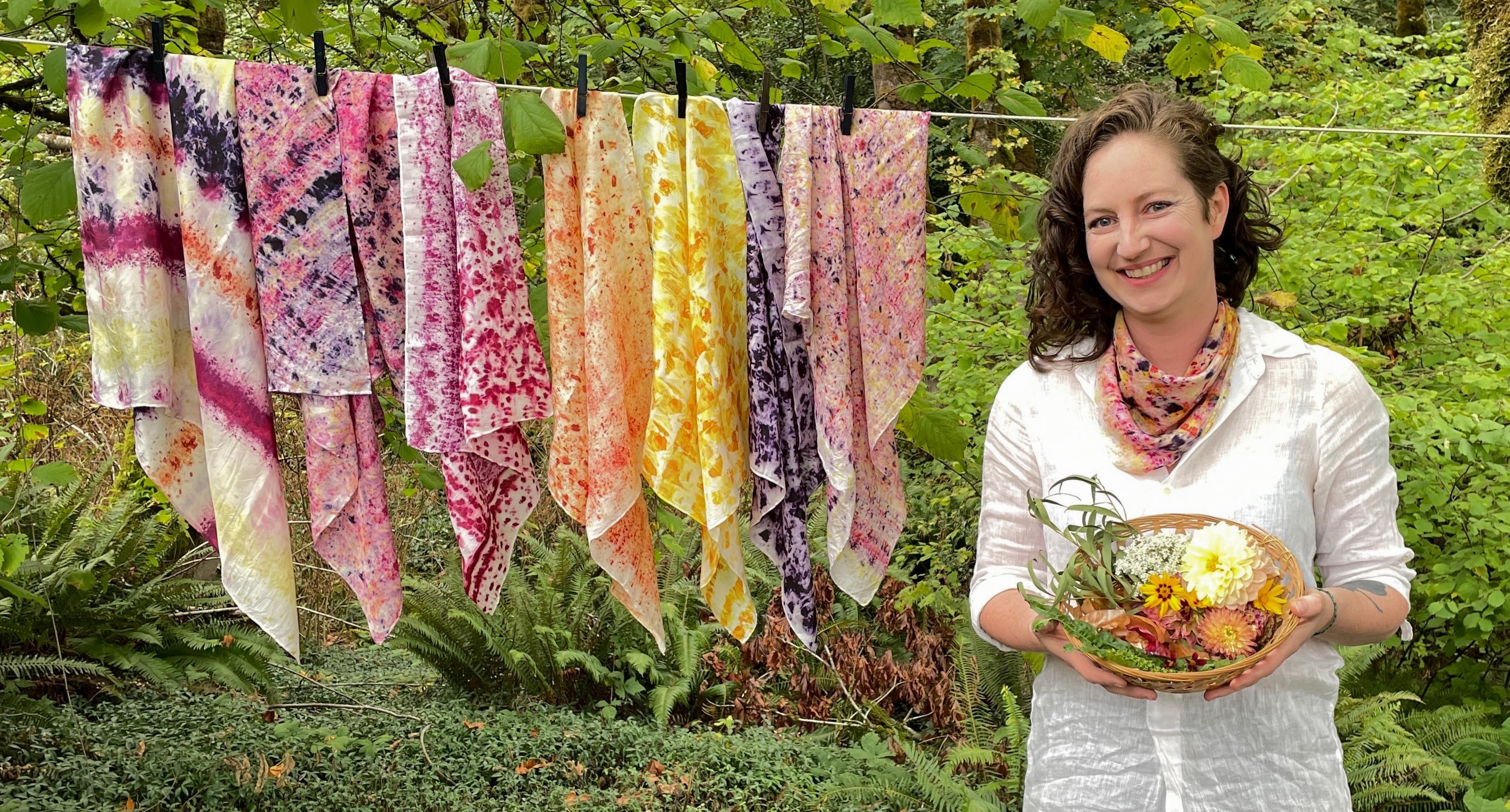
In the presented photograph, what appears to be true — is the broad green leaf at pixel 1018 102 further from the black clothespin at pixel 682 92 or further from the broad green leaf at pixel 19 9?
the broad green leaf at pixel 19 9

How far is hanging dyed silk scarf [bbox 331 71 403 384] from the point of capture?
1.87 m

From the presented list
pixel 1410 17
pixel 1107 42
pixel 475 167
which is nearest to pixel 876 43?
pixel 1107 42

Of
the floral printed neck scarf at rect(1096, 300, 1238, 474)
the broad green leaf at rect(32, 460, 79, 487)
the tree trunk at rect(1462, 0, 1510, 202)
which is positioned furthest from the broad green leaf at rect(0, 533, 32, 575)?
the tree trunk at rect(1462, 0, 1510, 202)

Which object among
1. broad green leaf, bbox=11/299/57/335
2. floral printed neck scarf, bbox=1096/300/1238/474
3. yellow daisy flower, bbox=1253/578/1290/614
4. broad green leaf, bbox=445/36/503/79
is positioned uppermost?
broad green leaf, bbox=445/36/503/79

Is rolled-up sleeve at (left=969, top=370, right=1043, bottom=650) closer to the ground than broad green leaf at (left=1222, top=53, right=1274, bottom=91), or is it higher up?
closer to the ground

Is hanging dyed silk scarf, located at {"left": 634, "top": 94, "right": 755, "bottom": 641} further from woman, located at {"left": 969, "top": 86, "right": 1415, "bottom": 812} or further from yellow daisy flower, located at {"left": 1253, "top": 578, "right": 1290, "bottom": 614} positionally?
yellow daisy flower, located at {"left": 1253, "top": 578, "right": 1290, "bottom": 614}

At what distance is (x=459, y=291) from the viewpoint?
75.9 inches

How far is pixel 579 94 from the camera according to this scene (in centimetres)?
195

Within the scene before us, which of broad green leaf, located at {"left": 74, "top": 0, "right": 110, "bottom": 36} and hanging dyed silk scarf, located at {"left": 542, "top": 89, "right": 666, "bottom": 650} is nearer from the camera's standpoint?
hanging dyed silk scarf, located at {"left": 542, "top": 89, "right": 666, "bottom": 650}

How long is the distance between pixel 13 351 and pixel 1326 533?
6.07 metres

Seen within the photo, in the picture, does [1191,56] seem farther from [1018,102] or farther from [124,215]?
[124,215]

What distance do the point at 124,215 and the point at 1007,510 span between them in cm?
156

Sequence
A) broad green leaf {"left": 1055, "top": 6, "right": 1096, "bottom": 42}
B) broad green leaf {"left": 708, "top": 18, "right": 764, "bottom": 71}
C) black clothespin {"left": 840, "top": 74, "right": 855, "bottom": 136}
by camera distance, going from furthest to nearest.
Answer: broad green leaf {"left": 708, "top": 18, "right": 764, "bottom": 71}
broad green leaf {"left": 1055, "top": 6, "right": 1096, "bottom": 42}
black clothespin {"left": 840, "top": 74, "right": 855, "bottom": 136}

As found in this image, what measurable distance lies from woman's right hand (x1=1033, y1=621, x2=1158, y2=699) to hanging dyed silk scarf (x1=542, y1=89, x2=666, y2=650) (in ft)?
2.47
